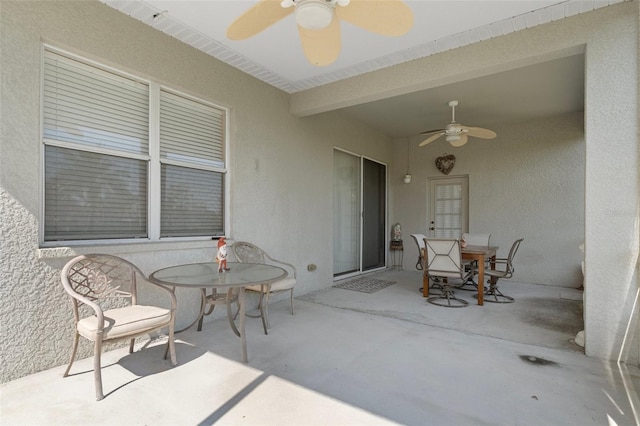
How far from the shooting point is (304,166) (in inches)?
198

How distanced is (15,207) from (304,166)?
3374 millimetres

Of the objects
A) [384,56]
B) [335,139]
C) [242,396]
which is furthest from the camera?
[335,139]

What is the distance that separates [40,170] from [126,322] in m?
1.35

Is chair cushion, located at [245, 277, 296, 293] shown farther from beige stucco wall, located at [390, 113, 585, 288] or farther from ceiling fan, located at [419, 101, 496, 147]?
beige stucco wall, located at [390, 113, 585, 288]

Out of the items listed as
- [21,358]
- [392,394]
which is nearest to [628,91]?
[392,394]

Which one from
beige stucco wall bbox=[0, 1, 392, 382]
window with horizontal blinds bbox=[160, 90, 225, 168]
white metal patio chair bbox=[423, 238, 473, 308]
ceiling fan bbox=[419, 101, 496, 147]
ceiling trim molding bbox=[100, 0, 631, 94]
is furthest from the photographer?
ceiling fan bbox=[419, 101, 496, 147]

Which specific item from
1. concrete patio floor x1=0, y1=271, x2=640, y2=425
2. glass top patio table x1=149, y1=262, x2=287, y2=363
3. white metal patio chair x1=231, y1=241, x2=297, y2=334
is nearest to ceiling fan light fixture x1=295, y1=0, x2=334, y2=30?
glass top patio table x1=149, y1=262, x2=287, y2=363

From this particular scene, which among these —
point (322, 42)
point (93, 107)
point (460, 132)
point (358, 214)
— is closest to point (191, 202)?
point (93, 107)

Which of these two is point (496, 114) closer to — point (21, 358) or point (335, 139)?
point (335, 139)

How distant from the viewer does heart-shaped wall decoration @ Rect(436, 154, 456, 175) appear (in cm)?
684

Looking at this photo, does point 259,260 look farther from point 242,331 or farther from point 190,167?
point 242,331

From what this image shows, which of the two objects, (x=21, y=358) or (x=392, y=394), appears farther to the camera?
(x=21, y=358)

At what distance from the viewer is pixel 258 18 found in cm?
204

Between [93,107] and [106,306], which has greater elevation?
[93,107]
